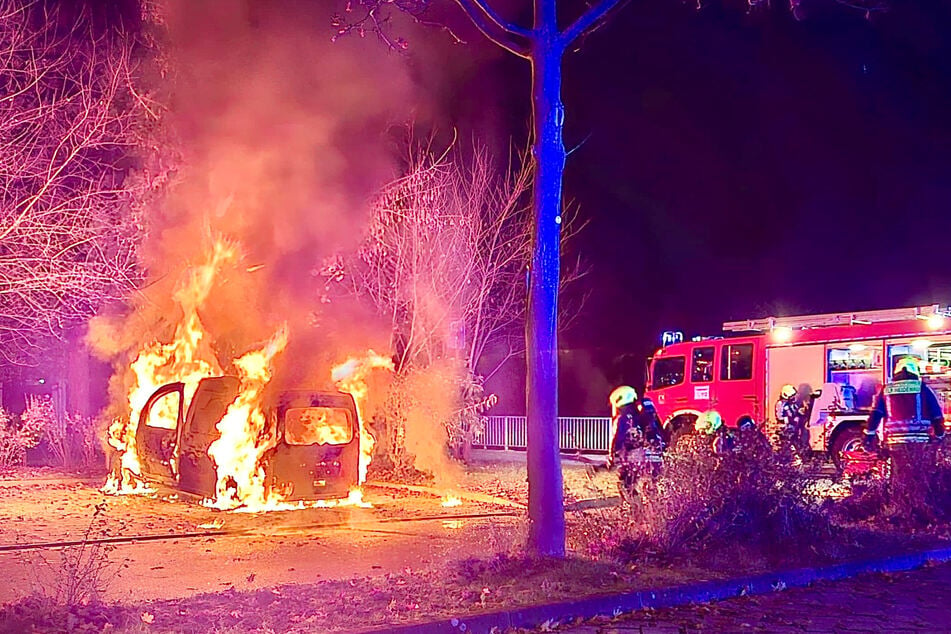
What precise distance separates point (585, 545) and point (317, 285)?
9024mm

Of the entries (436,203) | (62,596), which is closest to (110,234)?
(436,203)

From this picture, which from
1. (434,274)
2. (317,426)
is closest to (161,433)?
(317,426)

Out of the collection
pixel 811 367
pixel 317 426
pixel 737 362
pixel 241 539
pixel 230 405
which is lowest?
pixel 241 539

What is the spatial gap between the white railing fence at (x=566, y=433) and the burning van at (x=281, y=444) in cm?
903

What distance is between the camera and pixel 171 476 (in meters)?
12.5

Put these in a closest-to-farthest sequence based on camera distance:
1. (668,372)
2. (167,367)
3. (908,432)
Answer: (908,432), (167,367), (668,372)

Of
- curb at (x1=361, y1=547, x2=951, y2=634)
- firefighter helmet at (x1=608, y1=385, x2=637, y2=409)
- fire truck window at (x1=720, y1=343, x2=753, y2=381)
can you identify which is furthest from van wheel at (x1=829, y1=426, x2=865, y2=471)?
curb at (x1=361, y1=547, x2=951, y2=634)

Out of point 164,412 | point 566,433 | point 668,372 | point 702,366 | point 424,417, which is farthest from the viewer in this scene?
point 566,433

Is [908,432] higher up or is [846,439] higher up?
[908,432]

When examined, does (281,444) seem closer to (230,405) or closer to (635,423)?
(230,405)

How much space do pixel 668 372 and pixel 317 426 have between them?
34.1ft

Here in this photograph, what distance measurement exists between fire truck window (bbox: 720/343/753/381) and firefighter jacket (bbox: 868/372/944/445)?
317 inches

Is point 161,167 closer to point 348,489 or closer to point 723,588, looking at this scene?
point 348,489

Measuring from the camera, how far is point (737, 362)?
19.5 metres
